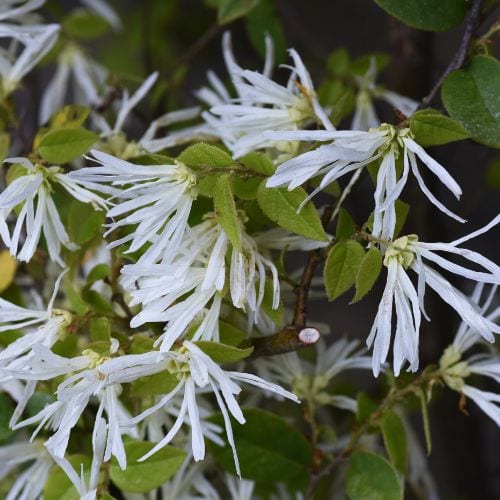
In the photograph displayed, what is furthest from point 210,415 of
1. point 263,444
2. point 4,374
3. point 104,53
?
point 104,53

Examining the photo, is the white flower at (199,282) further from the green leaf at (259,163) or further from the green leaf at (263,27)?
the green leaf at (263,27)

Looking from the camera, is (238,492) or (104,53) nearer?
(238,492)

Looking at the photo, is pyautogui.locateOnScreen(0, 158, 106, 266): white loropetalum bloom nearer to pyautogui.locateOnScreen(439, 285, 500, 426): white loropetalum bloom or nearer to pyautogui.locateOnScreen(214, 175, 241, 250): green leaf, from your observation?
pyautogui.locateOnScreen(214, 175, 241, 250): green leaf

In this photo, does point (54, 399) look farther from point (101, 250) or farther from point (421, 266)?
point (421, 266)

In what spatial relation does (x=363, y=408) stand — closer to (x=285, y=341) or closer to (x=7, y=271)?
(x=285, y=341)

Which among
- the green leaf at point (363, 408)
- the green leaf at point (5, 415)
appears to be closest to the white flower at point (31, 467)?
the green leaf at point (5, 415)
